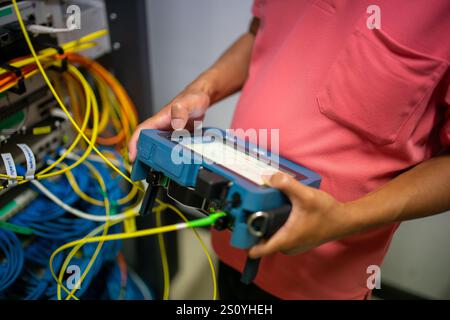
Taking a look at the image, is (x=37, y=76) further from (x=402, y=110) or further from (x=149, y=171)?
(x=402, y=110)

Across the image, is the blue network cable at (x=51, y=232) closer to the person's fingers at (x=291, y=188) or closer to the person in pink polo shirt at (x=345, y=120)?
the person in pink polo shirt at (x=345, y=120)

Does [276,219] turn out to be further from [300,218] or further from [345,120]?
[345,120]

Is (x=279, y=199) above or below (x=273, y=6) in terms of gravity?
below

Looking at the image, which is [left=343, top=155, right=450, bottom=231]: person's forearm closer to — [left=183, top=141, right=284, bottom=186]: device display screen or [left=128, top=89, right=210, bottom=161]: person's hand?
[left=183, top=141, right=284, bottom=186]: device display screen

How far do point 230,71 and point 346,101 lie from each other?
331 mm

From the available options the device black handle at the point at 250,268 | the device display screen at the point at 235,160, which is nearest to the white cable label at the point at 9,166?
the device display screen at the point at 235,160

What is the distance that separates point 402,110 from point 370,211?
0.56ft

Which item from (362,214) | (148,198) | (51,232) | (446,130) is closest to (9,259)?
(51,232)

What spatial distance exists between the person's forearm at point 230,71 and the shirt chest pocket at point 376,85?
271 mm

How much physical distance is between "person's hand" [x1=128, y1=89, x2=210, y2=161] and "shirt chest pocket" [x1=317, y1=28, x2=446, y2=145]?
23cm

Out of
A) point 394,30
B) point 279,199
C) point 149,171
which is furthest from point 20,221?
point 394,30
